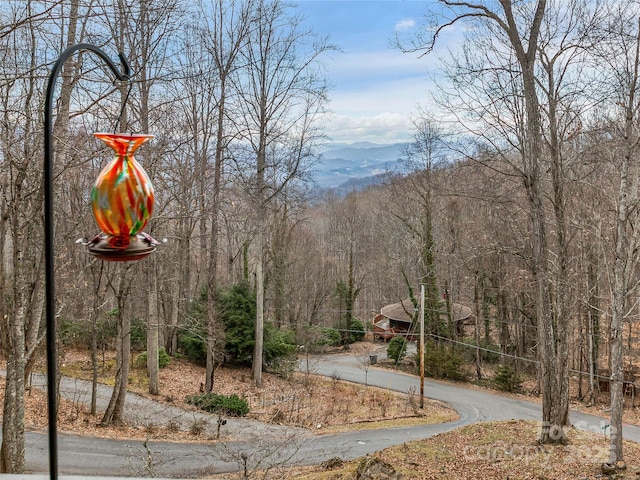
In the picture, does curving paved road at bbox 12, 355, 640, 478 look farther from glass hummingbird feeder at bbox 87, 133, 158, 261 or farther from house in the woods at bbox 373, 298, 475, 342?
house in the woods at bbox 373, 298, 475, 342

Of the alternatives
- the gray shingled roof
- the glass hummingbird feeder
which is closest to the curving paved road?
the glass hummingbird feeder

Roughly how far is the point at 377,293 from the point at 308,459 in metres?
25.0

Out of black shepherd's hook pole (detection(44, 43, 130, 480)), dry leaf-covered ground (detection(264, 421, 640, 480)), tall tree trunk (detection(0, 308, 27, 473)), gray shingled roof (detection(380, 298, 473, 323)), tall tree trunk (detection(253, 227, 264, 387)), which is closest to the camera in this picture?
black shepherd's hook pole (detection(44, 43, 130, 480))

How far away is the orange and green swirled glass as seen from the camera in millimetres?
1790

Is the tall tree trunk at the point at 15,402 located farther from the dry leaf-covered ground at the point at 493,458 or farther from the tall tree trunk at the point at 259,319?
the tall tree trunk at the point at 259,319

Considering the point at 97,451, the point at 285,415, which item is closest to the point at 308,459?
the point at 285,415

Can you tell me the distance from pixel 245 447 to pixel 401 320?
16978 millimetres

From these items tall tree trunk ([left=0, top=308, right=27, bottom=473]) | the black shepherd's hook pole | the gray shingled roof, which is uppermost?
the black shepherd's hook pole

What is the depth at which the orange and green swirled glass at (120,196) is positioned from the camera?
1790mm

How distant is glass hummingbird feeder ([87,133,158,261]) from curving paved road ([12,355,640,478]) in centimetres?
459

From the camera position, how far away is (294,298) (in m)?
26.1

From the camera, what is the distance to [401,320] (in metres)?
26.2

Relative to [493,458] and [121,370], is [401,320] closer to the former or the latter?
[121,370]

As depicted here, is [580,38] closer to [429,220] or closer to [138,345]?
[429,220]
